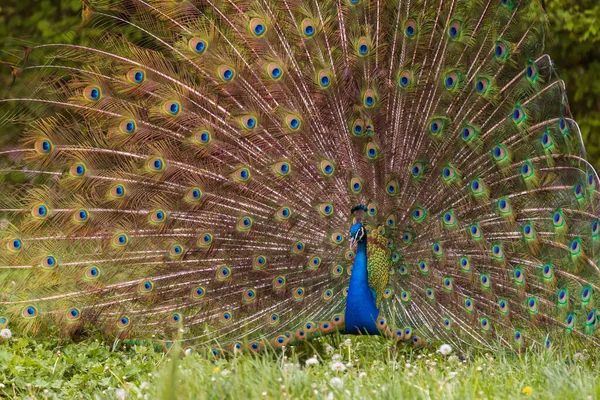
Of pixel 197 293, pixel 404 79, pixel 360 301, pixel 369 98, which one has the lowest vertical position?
pixel 360 301

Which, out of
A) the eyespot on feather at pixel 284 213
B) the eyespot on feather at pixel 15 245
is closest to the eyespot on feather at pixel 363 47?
the eyespot on feather at pixel 284 213

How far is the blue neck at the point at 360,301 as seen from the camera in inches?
202

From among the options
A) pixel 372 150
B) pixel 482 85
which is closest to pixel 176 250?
pixel 372 150

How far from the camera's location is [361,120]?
5.26 meters

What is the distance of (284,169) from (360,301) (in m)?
0.89

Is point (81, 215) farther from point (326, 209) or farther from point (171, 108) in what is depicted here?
point (326, 209)

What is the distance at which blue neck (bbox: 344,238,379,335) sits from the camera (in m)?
5.14

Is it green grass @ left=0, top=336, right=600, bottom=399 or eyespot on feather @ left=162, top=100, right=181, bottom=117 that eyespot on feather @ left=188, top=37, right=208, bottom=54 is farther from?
green grass @ left=0, top=336, right=600, bottom=399

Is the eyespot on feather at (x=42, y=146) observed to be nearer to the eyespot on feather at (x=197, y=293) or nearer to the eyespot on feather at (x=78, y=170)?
the eyespot on feather at (x=78, y=170)

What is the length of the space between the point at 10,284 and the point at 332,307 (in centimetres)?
194

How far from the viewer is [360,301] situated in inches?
202

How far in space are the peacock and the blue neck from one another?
0.02 m

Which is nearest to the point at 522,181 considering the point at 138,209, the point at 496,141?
the point at 496,141

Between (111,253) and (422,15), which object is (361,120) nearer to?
(422,15)
